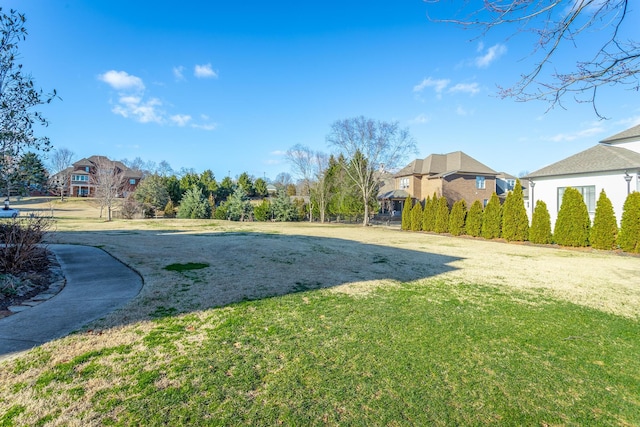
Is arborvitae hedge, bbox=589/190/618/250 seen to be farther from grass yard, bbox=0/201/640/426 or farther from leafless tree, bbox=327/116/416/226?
leafless tree, bbox=327/116/416/226

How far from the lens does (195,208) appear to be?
29953 millimetres

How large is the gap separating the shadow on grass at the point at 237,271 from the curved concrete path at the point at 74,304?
0.06m


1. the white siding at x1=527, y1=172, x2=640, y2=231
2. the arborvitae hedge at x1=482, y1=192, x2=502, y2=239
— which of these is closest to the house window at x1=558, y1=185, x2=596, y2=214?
the white siding at x1=527, y1=172, x2=640, y2=231

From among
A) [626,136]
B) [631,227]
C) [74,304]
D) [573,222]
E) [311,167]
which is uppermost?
[311,167]

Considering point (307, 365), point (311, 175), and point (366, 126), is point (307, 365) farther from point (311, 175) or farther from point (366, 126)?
point (311, 175)

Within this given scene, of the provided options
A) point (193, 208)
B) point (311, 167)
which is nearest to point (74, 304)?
point (193, 208)

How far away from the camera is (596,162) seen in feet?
52.7

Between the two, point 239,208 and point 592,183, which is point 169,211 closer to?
point 239,208

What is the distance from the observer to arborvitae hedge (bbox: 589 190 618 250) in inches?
504

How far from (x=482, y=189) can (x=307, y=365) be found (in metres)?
32.5

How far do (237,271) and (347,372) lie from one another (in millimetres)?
4443

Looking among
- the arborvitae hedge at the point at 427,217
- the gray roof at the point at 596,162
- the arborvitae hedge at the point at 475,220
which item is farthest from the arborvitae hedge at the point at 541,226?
the arborvitae hedge at the point at 427,217

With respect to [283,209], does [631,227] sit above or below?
below

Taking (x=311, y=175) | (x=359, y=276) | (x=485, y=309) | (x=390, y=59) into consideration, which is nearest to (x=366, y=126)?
(x=311, y=175)
